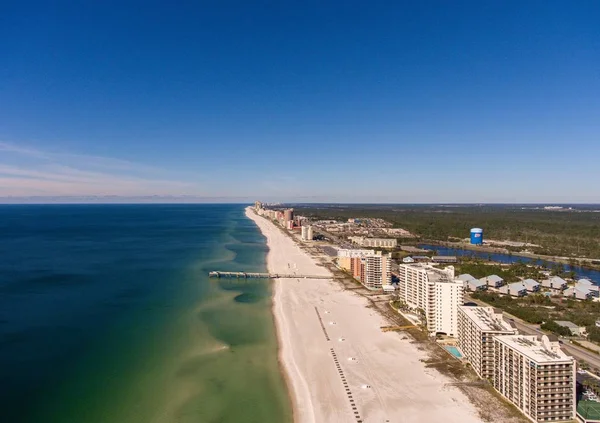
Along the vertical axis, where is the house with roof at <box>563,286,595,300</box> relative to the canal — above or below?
above

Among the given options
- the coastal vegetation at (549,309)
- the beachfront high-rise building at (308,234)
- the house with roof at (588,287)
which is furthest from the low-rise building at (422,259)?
the beachfront high-rise building at (308,234)

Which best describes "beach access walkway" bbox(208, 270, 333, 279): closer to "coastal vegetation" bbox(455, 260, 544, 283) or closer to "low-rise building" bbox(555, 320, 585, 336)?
"coastal vegetation" bbox(455, 260, 544, 283)

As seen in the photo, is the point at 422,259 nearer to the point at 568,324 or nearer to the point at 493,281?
the point at 493,281

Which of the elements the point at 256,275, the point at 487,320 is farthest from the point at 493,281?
the point at 256,275

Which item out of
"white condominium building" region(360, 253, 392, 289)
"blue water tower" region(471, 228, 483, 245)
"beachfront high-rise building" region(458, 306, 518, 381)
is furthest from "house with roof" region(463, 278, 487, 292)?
"blue water tower" region(471, 228, 483, 245)

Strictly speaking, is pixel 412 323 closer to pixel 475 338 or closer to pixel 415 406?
pixel 475 338

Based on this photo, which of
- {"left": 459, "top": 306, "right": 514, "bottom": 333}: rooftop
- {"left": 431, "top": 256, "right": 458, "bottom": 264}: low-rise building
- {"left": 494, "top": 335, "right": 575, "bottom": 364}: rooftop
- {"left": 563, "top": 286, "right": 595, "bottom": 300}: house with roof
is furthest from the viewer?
{"left": 431, "top": 256, "right": 458, "bottom": 264}: low-rise building

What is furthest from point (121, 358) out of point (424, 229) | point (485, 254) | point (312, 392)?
point (424, 229)
